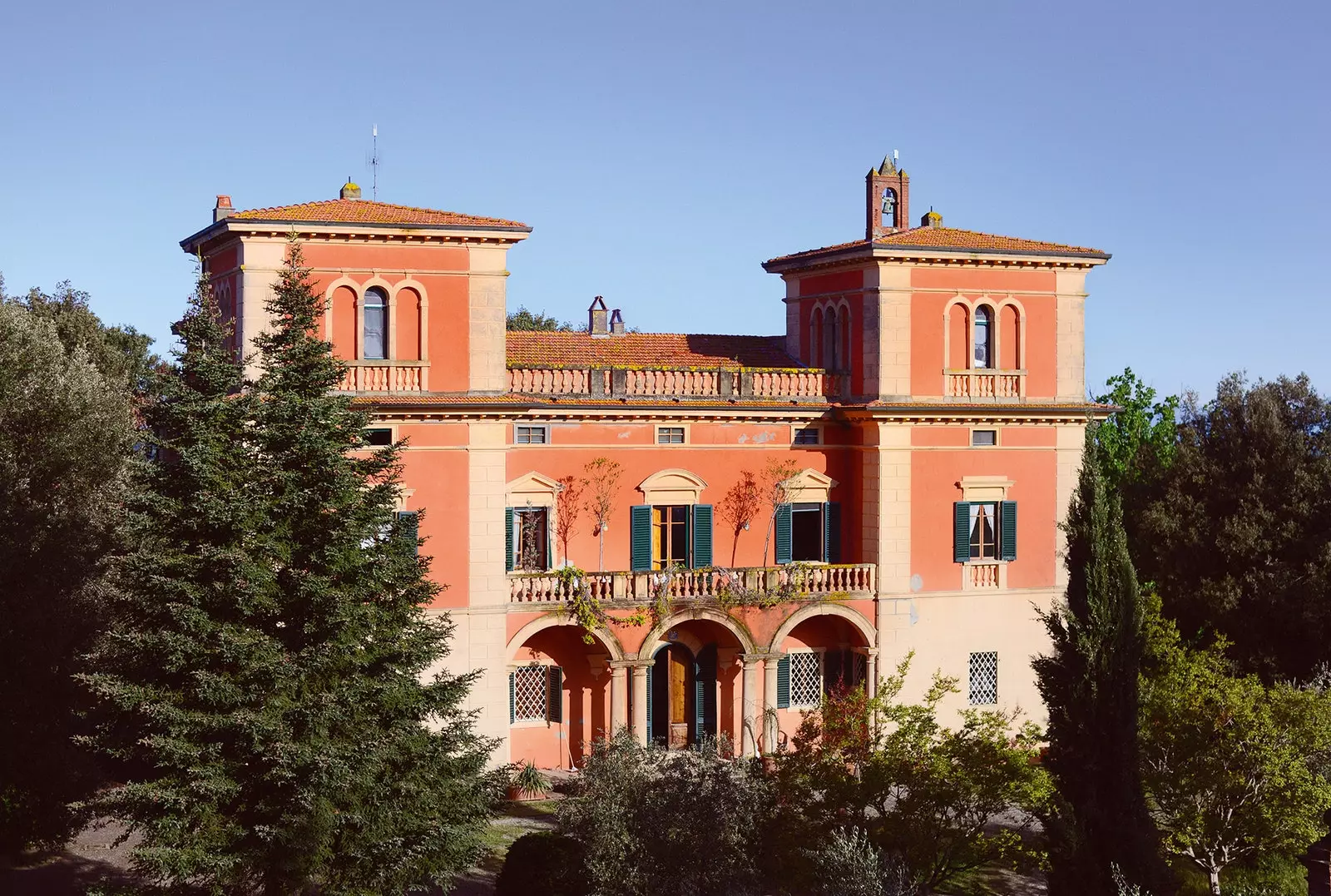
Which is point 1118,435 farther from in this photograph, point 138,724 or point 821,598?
point 138,724

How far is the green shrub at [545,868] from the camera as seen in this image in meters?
22.5

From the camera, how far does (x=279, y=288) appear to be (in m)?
23.1

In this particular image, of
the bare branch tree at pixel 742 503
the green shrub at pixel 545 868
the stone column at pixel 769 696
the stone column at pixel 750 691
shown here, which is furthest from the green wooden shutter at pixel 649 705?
the green shrub at pixel 545 868

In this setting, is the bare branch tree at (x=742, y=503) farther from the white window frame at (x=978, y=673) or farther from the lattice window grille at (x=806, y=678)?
the white window frame at (x=978, y=673)

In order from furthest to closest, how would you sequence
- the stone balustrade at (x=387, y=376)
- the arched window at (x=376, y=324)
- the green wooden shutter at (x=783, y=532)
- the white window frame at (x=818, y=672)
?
the white window frame at (x=818, y=672) → the green wooden shutter at (x=783, y=532) → the arched window at (x=376, y=324) → the stone balustrade at (x=387, y=376)

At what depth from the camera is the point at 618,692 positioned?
1294 inches

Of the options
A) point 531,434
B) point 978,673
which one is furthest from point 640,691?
point 978,673

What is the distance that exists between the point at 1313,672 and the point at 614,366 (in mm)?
16609

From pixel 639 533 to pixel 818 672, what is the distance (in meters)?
5.24

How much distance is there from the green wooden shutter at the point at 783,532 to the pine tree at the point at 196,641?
1495 cm

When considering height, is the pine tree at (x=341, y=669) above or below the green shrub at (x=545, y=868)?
above

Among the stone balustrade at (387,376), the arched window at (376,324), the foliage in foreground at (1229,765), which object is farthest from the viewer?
the arched window at (376,324)

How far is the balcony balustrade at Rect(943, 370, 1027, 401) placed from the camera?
112 feet

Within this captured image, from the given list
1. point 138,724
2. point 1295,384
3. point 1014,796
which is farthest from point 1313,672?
point 138,724
